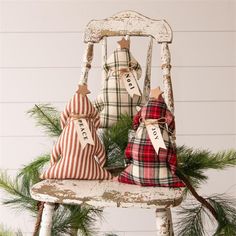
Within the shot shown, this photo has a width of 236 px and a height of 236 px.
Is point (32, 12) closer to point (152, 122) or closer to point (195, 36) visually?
point (195, 36)

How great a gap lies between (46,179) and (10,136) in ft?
2.10

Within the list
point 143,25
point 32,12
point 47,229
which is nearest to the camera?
point 47,229

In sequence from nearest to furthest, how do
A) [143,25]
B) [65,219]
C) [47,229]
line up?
[47,229] < [65,219] < [143,25]

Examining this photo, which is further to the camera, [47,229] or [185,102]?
[185,102]

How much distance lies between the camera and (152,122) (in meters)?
0.91

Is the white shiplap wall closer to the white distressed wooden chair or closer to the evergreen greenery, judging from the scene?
the evergreen greenery

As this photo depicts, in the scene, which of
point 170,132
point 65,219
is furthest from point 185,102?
point 65,219

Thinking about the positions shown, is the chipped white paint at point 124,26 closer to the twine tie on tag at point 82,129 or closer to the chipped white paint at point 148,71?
the chipped white paint at point 148,71

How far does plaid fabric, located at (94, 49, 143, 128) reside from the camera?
109cm

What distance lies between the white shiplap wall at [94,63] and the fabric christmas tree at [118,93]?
1.29 feet

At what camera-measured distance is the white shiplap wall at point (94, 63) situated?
1487 mm

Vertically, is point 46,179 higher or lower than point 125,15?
lower

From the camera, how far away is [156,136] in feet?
2.93

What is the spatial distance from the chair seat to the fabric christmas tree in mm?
250
